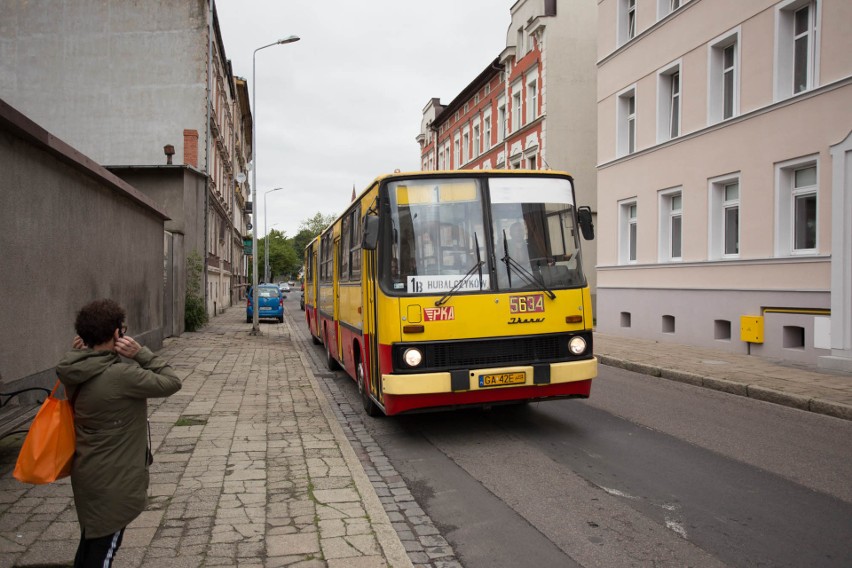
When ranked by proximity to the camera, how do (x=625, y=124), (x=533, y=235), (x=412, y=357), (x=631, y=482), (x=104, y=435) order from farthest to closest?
(x=625, y=124) < (x=533, y=235) < (x=412, y=357) < (x=631, y=482) < (x=104, y=435)

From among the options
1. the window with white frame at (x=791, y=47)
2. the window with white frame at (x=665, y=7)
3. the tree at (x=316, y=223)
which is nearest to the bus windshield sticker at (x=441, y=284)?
the window with white frame at (x=791, y=47)

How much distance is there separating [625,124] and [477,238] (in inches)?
588

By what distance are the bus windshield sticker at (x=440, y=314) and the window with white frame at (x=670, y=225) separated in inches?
483

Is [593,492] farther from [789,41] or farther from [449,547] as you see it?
[789,41]

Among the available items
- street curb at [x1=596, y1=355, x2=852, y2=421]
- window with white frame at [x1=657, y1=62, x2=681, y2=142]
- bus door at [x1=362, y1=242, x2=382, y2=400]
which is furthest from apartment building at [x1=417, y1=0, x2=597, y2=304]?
bus door at [x1=362, y1=242, x2=382, y2=400]

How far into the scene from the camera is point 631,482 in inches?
221

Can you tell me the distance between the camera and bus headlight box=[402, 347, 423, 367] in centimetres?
669

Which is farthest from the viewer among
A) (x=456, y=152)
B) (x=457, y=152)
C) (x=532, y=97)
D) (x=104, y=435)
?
(x=456, y=152)

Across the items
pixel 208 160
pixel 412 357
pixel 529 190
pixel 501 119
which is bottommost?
pixel 412 357

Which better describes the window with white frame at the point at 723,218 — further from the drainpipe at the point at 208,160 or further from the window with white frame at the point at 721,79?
the drainpipe at the point at 208,160

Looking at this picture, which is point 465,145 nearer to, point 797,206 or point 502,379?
point 797,206

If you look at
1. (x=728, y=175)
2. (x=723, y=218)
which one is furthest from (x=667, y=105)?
(x=723, y=218)

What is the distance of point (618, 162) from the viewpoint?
2011 centimetres

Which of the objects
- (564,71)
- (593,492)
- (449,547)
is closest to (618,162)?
(564,71)
